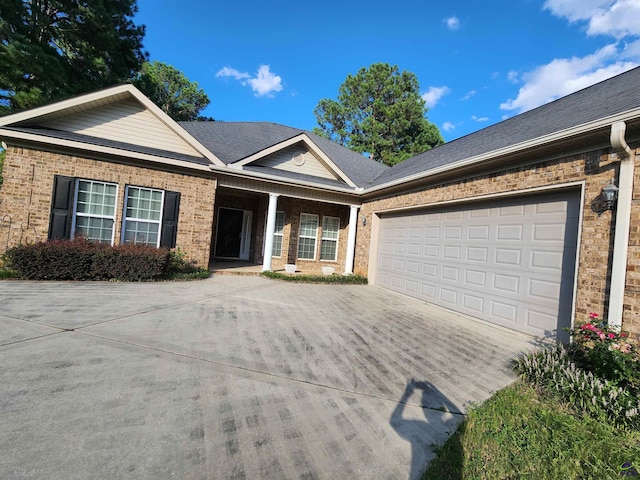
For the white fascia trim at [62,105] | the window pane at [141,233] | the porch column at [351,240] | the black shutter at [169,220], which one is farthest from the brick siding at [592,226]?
the white fascia trim at [62,105]

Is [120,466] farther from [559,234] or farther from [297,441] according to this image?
[559,234]

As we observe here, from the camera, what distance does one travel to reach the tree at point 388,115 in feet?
86.7

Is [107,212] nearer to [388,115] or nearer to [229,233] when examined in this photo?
[229,233]

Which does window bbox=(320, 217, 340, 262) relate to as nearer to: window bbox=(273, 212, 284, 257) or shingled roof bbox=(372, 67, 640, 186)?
window bbox=(273, 212, 284, 257)

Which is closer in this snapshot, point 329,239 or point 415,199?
point 415,199

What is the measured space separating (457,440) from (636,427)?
1.81m

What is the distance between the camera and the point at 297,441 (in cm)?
228

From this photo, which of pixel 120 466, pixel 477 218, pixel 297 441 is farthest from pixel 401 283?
pixel 120 466

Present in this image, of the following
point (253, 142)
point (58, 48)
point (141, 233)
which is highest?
point (58, 48)

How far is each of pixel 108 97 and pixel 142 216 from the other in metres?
3.37

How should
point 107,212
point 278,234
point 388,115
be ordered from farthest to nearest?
1. point 388,115
2. point 278,234
3. point 107,212

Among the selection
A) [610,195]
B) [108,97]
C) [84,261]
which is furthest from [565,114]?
[84,261]

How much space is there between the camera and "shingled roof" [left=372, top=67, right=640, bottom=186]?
5.02 meters

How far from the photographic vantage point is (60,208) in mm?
7691
